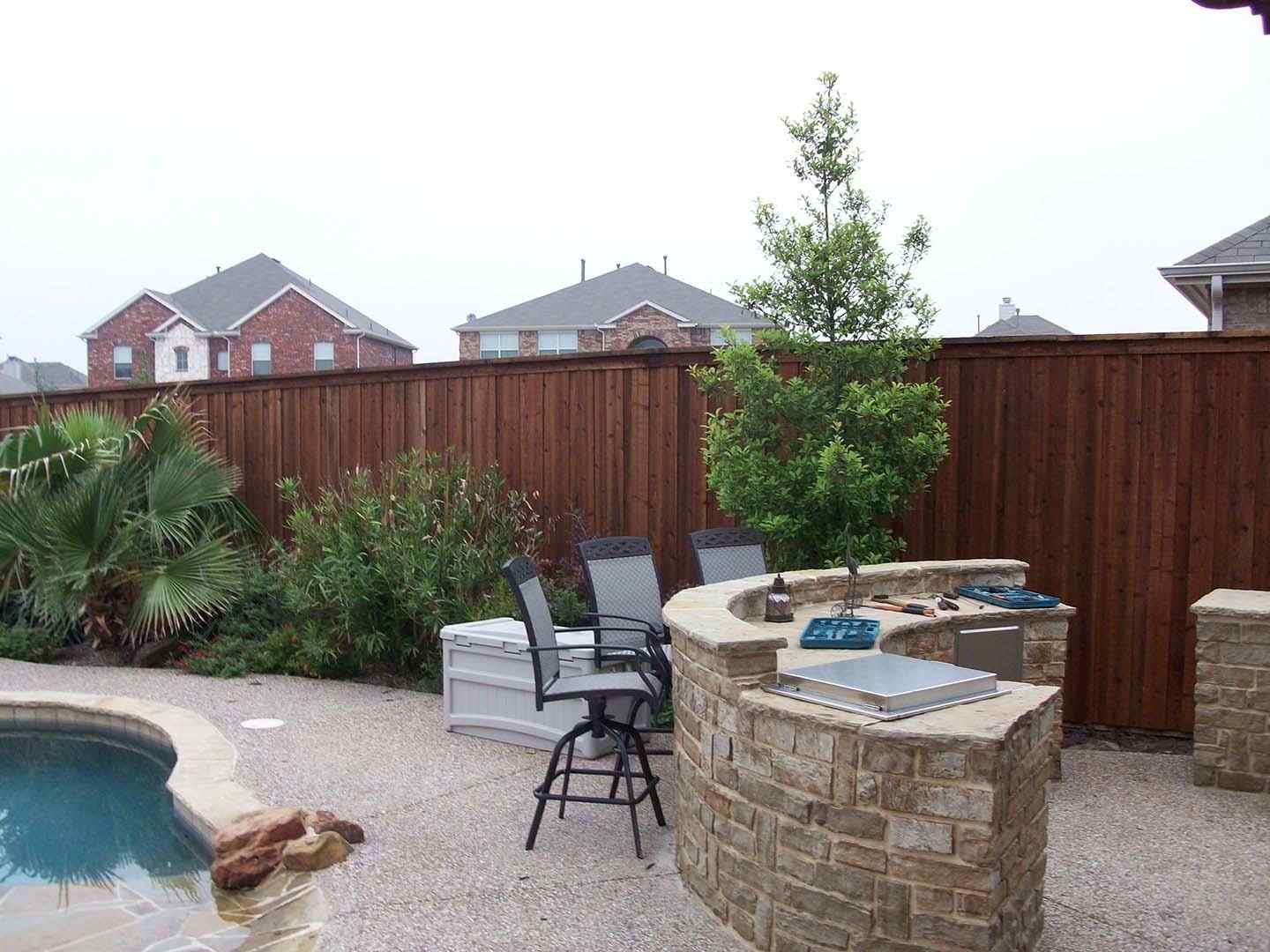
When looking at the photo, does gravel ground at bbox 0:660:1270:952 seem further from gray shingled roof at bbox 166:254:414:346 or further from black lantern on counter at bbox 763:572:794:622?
gray shingled roof at bbox 166:254:414:346

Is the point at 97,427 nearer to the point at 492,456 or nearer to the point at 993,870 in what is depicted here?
the point at 492,456

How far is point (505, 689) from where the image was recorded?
18.4 feet

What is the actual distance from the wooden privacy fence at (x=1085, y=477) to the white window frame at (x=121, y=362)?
2764 centimetres

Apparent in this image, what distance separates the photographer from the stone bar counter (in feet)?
8.80

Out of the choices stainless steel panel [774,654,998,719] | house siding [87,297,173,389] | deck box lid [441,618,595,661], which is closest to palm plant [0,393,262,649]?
deck box lid [441,618,595,661]

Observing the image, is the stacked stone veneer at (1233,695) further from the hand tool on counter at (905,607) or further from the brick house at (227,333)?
the brick house at (227,333)

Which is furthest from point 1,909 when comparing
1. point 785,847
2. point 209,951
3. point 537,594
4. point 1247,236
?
point 1247,236

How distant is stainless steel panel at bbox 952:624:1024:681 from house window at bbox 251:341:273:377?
27957mm

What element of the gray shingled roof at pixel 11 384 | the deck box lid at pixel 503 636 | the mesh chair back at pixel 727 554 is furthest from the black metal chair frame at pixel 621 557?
the gray shingled roof at pixel 11 384

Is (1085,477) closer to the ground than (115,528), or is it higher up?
higher up

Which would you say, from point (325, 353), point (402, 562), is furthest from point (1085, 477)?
point (325, 353)

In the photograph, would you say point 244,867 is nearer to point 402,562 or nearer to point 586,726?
point 586,726

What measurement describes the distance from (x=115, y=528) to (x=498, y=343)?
2054 cm

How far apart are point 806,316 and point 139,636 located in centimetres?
557
